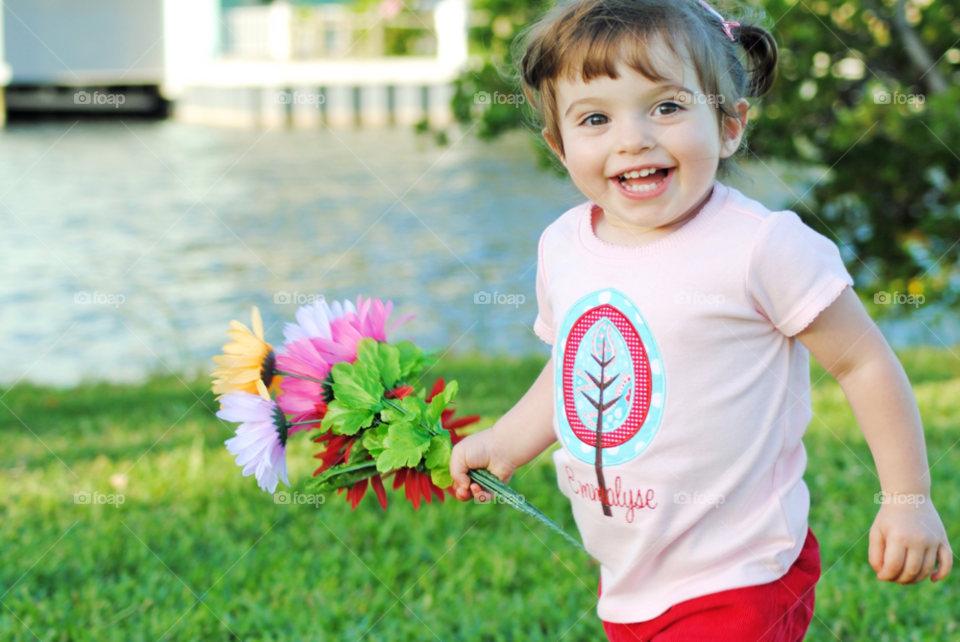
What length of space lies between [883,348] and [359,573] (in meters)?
1.93

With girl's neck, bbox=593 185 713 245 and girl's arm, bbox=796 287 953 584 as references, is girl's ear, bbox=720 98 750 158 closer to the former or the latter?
girl's neck, bbox=593 185 713 245

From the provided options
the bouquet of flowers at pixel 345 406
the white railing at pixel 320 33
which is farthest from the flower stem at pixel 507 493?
the white railing at pixel 320 33

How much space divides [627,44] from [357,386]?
2.48ft

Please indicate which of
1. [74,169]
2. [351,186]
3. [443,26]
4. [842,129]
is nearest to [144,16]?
[443,26]

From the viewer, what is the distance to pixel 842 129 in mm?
5105

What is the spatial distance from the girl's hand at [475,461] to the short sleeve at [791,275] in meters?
0.55

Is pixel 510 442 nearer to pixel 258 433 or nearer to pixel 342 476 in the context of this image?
pixel 342 476

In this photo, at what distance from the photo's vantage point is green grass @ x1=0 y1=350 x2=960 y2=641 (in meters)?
2.58

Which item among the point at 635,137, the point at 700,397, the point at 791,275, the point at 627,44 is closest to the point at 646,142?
the point at 635,137

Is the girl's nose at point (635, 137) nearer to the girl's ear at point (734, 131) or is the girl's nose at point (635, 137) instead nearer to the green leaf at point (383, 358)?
the girl's ear at point (734, 131)

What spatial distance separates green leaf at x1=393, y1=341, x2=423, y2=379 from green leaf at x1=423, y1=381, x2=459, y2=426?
3.7 inches

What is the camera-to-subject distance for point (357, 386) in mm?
1695

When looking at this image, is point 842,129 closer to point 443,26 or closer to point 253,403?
point 253,403

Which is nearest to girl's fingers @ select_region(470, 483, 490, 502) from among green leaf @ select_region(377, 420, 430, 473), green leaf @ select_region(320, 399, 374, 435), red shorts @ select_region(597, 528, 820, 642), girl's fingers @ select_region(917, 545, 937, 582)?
green leaf @ select_region(377, 420, 430, 473)
